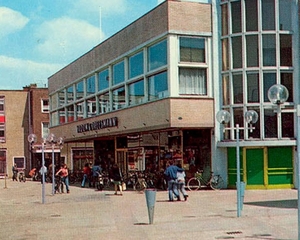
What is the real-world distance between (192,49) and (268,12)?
13.5 feet

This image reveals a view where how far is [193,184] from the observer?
27234 mm

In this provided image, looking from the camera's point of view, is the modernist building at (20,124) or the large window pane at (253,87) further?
the modernist building at (20,124)

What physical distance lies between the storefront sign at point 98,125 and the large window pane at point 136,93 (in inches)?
98.1

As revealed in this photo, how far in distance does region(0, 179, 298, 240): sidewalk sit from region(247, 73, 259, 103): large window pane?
531 centimetres

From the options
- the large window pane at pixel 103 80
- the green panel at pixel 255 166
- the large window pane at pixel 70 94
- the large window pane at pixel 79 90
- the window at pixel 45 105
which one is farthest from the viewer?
the window at pixel 45 105

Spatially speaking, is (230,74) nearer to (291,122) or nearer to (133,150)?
(291,122)

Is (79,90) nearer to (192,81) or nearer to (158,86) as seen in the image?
(158,86)

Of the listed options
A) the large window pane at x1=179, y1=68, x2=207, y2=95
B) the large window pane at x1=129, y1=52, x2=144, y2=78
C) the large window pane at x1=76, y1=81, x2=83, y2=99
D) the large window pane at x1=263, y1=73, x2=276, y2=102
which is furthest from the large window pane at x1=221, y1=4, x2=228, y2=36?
the large window pane at x1=76, y1=81, x2=83, y2=99

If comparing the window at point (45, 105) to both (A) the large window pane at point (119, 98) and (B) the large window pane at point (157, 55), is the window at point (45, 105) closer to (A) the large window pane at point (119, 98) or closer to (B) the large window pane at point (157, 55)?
(A) the large window pane at point (119, 98)

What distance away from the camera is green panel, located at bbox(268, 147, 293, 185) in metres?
26.5

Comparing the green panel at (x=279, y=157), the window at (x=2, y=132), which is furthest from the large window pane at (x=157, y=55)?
the window at (x=2, y=132)

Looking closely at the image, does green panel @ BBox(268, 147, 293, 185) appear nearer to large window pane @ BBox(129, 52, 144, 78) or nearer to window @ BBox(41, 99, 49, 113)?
large window pane @ BBox(129, 52, 144, 78)

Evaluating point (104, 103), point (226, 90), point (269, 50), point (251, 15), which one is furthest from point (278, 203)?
point (104, 103)

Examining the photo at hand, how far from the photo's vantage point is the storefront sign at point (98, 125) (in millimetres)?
33819
